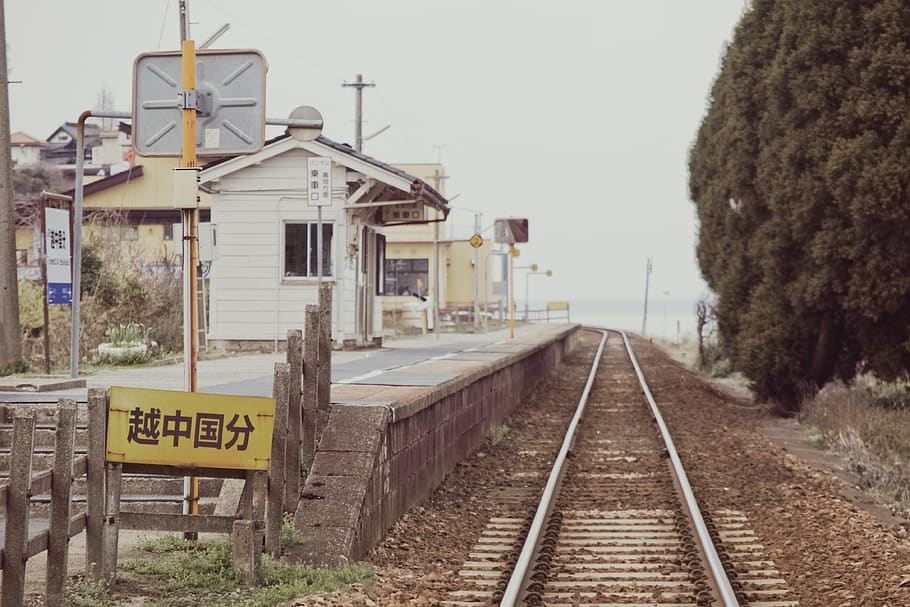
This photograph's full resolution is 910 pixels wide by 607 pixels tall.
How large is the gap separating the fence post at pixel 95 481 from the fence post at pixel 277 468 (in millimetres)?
974

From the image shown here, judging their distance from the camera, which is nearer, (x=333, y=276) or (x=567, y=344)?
(x=333, y=276)

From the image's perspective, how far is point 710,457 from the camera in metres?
13.9

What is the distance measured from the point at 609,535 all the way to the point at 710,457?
5.14 m

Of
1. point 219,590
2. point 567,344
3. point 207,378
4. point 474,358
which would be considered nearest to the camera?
point 219,590

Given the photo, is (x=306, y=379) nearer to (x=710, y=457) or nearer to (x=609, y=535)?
(x=609, y=535)

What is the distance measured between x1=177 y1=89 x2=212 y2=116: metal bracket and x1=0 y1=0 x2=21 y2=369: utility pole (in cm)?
847

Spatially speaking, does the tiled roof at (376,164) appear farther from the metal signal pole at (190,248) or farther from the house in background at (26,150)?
the house in background at (26,150)

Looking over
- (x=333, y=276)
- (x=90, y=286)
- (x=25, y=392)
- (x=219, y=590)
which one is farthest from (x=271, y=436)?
(x=90, y=286)

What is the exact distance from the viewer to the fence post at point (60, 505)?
616cm

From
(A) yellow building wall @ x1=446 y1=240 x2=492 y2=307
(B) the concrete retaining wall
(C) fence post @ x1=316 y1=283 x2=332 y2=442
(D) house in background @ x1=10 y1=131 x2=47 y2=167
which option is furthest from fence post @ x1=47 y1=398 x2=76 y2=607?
(D) house in background @ x1=10 y1=131 x2=47 y2=167

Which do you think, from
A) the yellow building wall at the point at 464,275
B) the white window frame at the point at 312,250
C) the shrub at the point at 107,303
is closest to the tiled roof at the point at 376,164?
the white window frame at the point at 312,250

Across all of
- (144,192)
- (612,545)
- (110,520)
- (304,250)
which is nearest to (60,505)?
(110,520)

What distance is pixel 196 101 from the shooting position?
8398mm

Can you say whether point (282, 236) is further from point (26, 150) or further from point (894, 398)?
point (26, 150)
